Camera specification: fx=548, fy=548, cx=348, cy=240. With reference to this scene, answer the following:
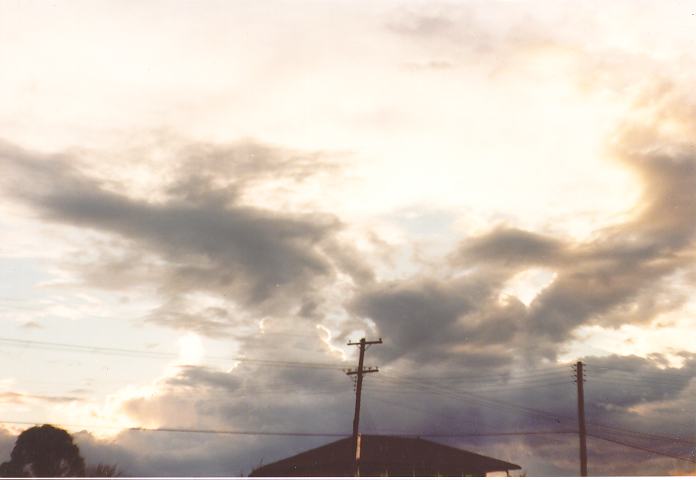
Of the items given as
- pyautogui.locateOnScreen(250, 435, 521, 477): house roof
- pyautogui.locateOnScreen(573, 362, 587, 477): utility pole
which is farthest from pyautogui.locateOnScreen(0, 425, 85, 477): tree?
pyautogui.locateOnScreen(573, 362, 587, 477): utility pole

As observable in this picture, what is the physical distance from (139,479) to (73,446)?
32434 millimetres

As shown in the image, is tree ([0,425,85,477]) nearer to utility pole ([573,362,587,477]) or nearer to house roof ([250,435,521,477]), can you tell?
house roof ([250,435,521,477])

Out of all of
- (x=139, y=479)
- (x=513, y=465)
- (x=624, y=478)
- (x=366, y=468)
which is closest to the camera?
(x=139, y=479)

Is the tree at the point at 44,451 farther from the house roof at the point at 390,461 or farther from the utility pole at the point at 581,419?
the utility pole at the point at 581,419

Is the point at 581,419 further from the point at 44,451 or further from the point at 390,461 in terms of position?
the point at 44,451

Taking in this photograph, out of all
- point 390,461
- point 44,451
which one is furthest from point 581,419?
point 44,451

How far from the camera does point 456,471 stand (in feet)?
97.2

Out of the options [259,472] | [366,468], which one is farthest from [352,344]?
[259,472]

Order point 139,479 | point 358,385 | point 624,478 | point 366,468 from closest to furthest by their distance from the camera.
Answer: point 139,479 → point 624,478 → point 358,385 → point 366,468

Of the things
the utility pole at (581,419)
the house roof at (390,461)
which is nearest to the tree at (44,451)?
the house roof at (390,461)

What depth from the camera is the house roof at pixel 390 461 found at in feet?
95.8

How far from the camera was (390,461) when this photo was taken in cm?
2930

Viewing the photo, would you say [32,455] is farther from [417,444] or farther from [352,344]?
[417,444]

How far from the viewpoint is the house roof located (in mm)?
29203
